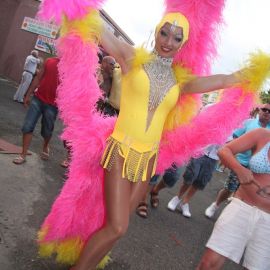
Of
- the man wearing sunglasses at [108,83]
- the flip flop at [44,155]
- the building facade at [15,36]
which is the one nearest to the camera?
the man wearing sunglasses at [108,83]

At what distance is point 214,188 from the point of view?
1003 cm

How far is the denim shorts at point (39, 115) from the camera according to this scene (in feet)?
17.0

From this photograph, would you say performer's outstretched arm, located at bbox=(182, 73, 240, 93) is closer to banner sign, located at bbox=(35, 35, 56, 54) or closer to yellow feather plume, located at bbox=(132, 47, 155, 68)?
yellow feather plume, located at bbox=(132, 47, 155, 68)

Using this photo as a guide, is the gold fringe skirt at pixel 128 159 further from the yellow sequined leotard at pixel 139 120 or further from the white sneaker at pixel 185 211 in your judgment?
the white sneaker at pixel 185 211

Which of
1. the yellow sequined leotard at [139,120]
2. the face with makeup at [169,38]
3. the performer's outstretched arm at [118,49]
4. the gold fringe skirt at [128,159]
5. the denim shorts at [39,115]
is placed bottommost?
the denim shorts at [39,115]

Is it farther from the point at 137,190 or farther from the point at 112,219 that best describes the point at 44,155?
the point at 112,219

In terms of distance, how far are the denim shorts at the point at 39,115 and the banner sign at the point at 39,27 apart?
32.3ft

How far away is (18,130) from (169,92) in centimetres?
499

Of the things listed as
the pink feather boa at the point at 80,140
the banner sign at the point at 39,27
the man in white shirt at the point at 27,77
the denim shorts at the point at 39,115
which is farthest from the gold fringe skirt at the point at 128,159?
the banner sign at the point at 39,27

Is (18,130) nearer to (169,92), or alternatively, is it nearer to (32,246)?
(32,246)

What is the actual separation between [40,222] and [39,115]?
2.21 meters

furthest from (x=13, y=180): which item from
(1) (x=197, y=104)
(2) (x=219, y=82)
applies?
(2) (x=219, y=82)

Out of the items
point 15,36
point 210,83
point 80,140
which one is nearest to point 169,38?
point 210,83

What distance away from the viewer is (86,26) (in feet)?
8.33
